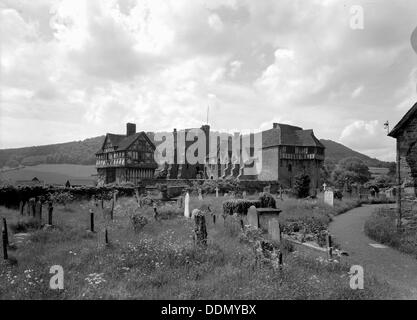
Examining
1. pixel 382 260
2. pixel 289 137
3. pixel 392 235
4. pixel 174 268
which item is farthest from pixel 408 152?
pixel 289 137

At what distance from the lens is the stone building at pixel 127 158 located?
178 ft

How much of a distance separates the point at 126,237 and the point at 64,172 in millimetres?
71160

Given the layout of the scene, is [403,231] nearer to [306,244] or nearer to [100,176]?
[306,244]

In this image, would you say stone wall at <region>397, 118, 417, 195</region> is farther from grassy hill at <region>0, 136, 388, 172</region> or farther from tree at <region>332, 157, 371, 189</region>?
grassy hill at <region>0, 136, 388, 172</region>

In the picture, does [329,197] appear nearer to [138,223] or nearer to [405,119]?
[405,119]

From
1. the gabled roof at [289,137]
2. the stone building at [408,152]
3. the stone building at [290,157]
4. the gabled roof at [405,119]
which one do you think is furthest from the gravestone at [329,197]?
the gabled roof at [289,137]

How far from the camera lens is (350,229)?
60.6 ft

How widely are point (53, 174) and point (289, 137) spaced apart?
5092 cm

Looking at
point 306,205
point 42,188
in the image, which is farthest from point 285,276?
point 42,188

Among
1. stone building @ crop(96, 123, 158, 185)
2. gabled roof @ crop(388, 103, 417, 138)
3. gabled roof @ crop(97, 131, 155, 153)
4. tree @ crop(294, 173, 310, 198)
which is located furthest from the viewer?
gabled roof @ crop(97, 131, 155, 153)

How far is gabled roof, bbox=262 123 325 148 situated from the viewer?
183 ft

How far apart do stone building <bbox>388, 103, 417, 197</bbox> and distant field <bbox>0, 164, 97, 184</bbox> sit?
61.3 meters

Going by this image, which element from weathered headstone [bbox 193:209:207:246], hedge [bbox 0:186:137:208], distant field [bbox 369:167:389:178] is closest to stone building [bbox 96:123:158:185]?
hedge [bbox 0:186:137:208]

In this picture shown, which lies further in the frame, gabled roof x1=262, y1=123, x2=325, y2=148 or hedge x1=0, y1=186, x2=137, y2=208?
gabled roof x1=262, y1=123, x2=325, y2=148
